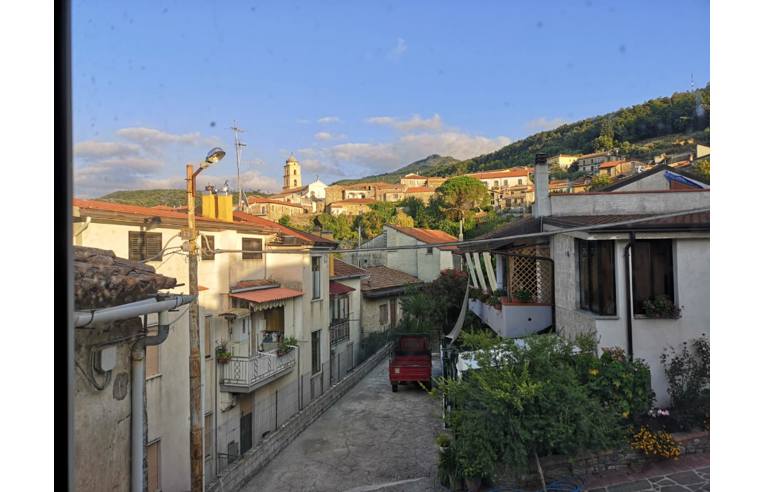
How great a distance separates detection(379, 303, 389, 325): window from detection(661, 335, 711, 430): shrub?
31.1 ft

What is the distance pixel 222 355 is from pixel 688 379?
505cm

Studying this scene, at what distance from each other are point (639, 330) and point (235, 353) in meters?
5.10

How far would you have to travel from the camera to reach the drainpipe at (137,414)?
1.99 metres

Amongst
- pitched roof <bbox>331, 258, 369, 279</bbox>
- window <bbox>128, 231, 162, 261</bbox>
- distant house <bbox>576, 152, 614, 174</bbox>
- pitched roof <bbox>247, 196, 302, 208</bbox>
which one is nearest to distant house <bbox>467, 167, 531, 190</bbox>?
distant house <bbox>576, 152, 614, 174</bbox>

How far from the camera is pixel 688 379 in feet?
10.5

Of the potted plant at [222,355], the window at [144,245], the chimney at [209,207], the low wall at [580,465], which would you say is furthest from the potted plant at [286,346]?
the low wall at [580,465]

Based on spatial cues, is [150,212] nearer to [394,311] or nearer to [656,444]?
[656,444]

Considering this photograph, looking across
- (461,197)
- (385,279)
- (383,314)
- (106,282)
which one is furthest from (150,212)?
(461,197)

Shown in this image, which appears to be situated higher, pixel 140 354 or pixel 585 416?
pixel 140 354
